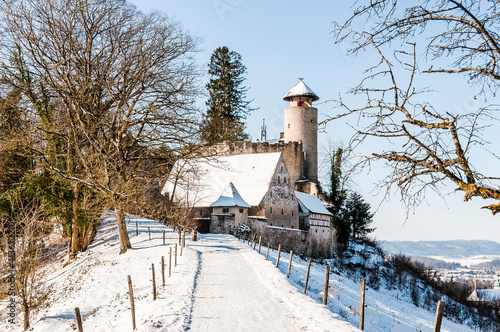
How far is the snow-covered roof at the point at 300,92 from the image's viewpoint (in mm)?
55250

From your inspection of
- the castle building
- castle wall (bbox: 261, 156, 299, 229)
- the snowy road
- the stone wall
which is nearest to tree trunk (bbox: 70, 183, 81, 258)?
the snowy road

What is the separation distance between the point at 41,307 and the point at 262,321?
1091 cm

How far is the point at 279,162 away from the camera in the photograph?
148 feet

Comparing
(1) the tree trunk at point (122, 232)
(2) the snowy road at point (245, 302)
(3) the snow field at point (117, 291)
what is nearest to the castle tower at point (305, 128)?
(3) the snow field at point (117, 291)

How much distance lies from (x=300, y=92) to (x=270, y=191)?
1770 centimetres

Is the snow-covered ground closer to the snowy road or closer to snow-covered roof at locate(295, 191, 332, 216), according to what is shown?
the snowy road

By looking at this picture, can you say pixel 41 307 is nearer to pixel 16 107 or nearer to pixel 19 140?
pixel 19 140

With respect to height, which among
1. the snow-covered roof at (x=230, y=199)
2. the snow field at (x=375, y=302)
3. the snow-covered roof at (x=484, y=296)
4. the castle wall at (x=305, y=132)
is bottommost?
the snow-covered roof at (x=484, y=296)

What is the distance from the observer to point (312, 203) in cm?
4716

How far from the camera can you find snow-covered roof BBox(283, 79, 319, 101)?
55.2m

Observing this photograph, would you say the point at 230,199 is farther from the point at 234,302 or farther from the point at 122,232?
the point at 234,302

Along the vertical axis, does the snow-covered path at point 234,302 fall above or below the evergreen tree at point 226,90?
below

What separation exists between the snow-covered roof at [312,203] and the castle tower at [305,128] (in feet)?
18.4

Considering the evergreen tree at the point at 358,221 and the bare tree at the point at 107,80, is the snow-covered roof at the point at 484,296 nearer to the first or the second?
the evergreen tree at the point at 358,221
